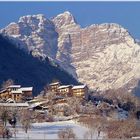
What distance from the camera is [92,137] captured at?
206 ft

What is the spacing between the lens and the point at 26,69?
172 metres

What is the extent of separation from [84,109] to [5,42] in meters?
97.1

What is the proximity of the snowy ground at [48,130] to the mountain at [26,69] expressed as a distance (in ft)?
272

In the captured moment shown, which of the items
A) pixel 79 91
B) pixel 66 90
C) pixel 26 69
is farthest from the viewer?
pixel 26 69

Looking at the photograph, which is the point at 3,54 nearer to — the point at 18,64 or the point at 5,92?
the point at 18,64

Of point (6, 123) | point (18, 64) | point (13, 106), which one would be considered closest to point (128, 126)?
point (6, 123)

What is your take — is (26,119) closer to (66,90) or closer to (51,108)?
(51,108)

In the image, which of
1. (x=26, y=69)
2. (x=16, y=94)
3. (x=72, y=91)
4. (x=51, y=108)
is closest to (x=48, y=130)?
(x=51, y=108)

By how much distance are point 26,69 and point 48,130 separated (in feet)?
341

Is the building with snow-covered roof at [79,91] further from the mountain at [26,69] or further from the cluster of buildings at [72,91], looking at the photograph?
the mountain at [26,69]

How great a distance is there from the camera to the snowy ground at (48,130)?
62.1 m

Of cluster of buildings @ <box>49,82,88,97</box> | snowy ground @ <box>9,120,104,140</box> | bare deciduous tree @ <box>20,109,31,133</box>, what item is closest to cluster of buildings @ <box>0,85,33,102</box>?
cluster of buildings @ <box>49,82,88,97</box>

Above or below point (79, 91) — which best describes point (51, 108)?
below

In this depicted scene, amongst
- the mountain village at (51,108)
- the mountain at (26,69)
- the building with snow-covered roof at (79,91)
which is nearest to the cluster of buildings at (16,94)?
the mountain village at (51,108)
